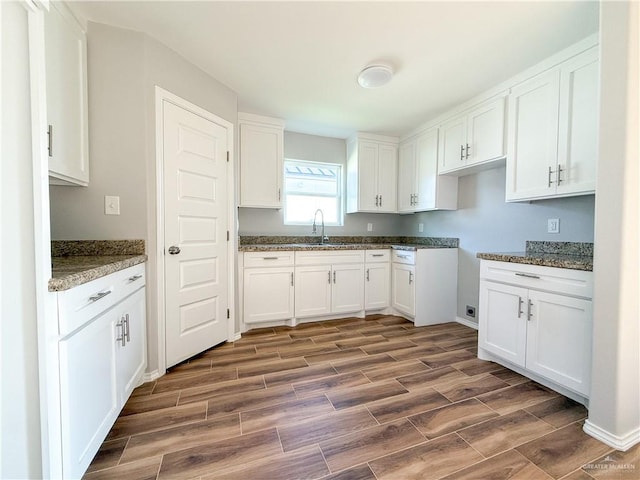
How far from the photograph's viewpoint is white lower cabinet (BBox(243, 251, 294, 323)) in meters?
2.82

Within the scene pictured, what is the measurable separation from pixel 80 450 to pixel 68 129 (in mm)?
→ 1653

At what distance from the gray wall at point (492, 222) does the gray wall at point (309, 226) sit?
0.71 metres

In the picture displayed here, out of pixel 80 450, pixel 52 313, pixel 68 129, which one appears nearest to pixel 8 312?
pixel 52 313

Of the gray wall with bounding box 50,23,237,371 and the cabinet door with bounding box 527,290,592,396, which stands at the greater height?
the gray wall with bounding box 50,23,237,371

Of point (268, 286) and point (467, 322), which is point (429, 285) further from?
point (268, 286)

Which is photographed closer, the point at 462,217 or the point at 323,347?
the point at 323,347

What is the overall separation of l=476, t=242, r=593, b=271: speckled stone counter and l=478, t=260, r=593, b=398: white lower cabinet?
0.14 ft

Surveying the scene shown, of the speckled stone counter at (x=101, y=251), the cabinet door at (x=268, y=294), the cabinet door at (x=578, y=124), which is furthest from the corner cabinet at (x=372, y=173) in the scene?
the speckled stone counter at (x=101, y=251)

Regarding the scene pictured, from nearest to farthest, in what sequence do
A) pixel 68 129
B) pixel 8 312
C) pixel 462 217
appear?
pixel 8 312, pixel 68 129, pixel 462 217

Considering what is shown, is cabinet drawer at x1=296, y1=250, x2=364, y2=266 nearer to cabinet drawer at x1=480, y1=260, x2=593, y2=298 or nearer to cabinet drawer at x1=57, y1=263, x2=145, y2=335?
cabinet drawer at x1=480, y1=260, x2=593, y2=298

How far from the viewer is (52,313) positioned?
924 mm

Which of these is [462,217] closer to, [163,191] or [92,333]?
[163,191]

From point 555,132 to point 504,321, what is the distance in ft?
4.84

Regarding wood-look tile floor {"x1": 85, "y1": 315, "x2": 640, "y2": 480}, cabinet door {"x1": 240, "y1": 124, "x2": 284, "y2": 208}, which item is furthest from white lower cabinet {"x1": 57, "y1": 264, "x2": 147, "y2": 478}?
cabinet door {"x1": 240, "y1": 124, "x2": 284, "y2": 208}
